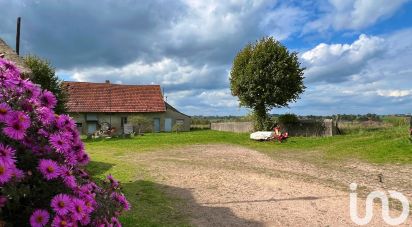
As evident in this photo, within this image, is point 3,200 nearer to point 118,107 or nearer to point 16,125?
point 16,125

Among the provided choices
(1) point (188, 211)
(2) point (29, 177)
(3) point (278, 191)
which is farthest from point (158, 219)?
(2) point (29, 177)

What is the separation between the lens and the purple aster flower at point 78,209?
10.8ft

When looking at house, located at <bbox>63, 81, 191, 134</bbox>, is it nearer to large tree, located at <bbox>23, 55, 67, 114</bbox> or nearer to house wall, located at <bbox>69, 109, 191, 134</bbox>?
house wall, located at <bbox>69, 109, 191, 134</bbox>

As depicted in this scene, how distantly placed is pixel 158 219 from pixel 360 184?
22.5 ft

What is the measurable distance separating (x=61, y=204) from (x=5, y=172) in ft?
1.72

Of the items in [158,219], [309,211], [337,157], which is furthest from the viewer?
[337,157]

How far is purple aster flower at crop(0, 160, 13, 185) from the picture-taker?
2.89 metres

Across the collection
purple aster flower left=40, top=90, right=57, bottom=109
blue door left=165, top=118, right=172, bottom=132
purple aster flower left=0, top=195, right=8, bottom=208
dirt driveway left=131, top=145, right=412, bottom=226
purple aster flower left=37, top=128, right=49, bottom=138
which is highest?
blue door left=165, top=118, right=172, bottom=132

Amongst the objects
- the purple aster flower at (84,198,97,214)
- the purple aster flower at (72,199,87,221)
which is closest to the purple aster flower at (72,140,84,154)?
the purple aster flower at (84,198,97,214)

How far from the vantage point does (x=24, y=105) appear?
3.57m

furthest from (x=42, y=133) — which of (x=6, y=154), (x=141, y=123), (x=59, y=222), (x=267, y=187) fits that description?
(x=141, y=123)

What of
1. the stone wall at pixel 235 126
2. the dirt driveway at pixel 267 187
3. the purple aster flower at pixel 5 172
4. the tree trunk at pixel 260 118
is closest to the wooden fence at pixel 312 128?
the tree trunk at pixel 260 118

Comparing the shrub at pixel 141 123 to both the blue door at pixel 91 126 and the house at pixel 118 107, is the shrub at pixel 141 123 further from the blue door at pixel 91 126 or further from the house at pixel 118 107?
the blue door at pixel 91 126

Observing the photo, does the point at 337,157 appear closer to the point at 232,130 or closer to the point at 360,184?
the point at 360,184
